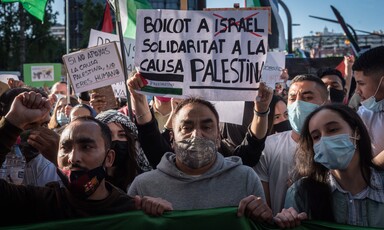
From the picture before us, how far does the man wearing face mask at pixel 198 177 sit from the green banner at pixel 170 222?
1.09ft

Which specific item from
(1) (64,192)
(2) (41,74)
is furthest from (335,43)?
(1) (64,192)

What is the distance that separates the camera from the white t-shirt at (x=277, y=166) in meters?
3.57

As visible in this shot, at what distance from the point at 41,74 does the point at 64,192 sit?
11879 millimetres

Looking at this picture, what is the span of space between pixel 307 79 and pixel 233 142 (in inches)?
28.2

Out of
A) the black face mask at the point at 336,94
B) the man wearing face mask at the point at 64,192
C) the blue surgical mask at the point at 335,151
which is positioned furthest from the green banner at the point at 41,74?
the blue surgical mask at the point at 335,151

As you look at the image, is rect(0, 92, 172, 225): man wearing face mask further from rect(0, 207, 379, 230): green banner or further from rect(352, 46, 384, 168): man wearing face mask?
rect(352, 46, 384, 168): man wearing face mask

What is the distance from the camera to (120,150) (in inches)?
143

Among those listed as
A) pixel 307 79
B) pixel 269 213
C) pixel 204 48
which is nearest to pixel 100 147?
pixel 269 213

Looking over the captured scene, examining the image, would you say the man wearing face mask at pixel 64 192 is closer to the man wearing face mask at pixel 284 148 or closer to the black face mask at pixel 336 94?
the man wearing face mask at pixel 284 148

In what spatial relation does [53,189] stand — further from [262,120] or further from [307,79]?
[307,79]

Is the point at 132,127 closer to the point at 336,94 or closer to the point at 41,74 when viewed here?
the point at 336,94

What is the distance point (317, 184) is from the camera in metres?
2.90

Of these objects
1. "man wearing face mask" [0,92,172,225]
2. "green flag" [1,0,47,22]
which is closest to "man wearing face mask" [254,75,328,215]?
"man wearing face mask" [0,92,172,225]

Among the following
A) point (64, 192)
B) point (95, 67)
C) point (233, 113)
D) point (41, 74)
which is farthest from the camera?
point (41, 74)
